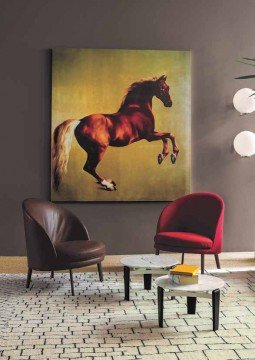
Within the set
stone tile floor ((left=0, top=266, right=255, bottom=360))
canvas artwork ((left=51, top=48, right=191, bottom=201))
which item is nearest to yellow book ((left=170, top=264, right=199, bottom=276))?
stone tile floor ((left=0, top=266, right=255, bottom=360))

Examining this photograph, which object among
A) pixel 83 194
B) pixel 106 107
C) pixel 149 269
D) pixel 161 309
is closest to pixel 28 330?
pixel 161 309

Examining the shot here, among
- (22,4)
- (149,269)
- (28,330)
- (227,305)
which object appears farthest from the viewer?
(22,4)

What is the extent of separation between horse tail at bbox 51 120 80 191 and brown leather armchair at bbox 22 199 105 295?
0.94 metres

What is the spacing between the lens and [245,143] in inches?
271

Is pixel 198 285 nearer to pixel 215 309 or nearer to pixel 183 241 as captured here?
pixel 215 309

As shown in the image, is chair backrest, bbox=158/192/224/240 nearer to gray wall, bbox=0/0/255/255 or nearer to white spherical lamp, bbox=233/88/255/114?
gray wall, bbox=0/0/255/255

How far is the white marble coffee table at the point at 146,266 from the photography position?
5109 millimetres

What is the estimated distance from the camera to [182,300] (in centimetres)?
502

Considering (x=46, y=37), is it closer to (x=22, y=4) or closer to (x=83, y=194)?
(x=22, y=4)

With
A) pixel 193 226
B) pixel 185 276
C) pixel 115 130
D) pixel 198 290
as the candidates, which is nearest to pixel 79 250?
pixel 185 276

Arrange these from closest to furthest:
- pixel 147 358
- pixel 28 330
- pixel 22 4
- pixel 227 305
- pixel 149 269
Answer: pixel 147 358
pixel 28 330
pixel 227 305
pixel 149 269
pixel 22 4

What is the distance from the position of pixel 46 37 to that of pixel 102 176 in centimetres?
173

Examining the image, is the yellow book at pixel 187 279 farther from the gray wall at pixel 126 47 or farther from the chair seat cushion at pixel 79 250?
the gray wall at pixel 126 47

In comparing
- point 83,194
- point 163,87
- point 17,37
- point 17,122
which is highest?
point 17,37
